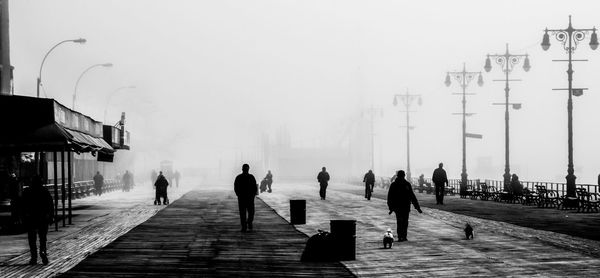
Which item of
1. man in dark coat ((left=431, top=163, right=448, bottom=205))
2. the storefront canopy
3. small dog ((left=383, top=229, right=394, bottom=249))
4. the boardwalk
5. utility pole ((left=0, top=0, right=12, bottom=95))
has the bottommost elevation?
the boardwalk

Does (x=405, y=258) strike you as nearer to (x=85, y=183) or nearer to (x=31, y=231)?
(x=31, y=231)

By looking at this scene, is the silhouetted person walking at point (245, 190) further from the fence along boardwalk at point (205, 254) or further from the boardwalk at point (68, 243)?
the boardwalk at point (68, 243)

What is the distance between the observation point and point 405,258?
17797mm

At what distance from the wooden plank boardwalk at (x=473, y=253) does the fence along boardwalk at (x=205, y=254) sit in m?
1.11

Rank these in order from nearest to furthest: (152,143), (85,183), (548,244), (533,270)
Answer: (533,270), (548,244), (85,183), (152,143)

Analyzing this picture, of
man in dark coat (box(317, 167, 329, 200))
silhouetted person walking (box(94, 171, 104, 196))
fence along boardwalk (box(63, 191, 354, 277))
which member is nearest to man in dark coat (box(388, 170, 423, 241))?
fence along boardwalk (box(63, 191, 354, 277))

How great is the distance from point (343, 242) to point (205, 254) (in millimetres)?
2904

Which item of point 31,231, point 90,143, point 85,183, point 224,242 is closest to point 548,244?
point 224,242

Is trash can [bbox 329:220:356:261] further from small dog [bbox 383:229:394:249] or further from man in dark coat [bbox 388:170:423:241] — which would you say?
man in dark coat [bbox 388:170:423:241]

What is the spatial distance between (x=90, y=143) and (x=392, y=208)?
38.4ft

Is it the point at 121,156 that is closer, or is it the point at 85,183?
the point at 85,183

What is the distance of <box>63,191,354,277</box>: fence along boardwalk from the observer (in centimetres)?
1538

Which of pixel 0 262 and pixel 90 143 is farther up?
pixel 90 143

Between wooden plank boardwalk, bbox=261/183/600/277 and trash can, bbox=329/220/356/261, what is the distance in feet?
0.93
